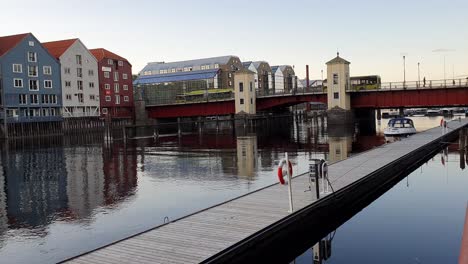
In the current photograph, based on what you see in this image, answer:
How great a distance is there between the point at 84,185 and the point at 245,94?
76.3 m

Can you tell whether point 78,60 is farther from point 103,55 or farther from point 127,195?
point 127,195

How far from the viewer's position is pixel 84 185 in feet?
94.7

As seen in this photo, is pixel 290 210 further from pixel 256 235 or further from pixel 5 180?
pixel 5 180

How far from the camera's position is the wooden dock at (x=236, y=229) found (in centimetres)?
1170

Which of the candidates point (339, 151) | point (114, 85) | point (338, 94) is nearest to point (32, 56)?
point (114, 85)

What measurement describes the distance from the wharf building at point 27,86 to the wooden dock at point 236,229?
8278 cm

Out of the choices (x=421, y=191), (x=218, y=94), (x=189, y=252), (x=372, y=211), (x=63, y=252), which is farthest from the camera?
(x=218, y=94)

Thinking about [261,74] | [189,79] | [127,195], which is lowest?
[127,195]

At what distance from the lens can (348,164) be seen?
2797 cm

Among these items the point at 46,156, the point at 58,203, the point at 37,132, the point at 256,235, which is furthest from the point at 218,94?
the point at 256,235

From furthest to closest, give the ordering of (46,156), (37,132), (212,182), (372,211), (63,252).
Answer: (37,132) < (46,156) < (212,182) < (372,211) < (63,252)

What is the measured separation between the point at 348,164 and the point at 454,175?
8.28 m

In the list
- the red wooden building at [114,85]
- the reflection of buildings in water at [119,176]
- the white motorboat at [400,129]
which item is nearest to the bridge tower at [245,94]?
the red wooden building at [114,85]

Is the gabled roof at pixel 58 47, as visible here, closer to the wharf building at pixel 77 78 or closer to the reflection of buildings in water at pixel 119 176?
the wharf building at pixel 77 78
